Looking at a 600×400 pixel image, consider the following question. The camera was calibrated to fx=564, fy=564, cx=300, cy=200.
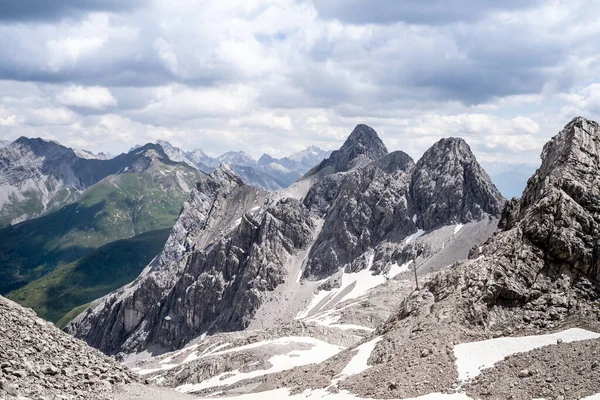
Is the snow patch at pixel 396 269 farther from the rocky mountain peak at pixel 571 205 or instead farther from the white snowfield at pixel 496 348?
the white snowfield at pixel 496 348

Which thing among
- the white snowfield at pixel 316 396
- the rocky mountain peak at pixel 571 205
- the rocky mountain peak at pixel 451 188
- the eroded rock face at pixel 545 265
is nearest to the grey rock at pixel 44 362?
the white snowfield at pixel 316 396

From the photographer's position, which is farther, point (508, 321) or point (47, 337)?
point (508, 321)

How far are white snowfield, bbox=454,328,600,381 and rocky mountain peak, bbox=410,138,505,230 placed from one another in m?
132

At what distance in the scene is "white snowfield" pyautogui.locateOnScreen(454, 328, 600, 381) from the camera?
41969mm

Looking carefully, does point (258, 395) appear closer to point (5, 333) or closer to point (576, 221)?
point (5, 333)

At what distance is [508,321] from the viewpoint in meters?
50.8

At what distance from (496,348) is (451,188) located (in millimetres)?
143553

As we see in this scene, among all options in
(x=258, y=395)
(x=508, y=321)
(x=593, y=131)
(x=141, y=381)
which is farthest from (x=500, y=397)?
(x=593, y=131)

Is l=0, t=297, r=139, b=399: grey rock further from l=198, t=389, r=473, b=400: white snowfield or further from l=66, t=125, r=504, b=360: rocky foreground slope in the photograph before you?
l=66, t=125, r=504, b=360: rocky foreground slope


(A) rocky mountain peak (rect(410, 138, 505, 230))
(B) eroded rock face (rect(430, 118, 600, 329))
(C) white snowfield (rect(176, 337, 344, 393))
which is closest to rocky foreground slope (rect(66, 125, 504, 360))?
(A) rocky mountain peak (rect(410, 138, 505, 230))

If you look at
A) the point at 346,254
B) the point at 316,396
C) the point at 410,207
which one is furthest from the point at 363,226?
the point at 316,396

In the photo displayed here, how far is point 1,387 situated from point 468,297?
38.8m

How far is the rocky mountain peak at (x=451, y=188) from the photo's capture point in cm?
17650

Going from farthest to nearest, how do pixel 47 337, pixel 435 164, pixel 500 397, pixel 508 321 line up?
1. pixel 435 164
2. pixel 508 321
3. pixel 47 337
4. pixel 500 397
